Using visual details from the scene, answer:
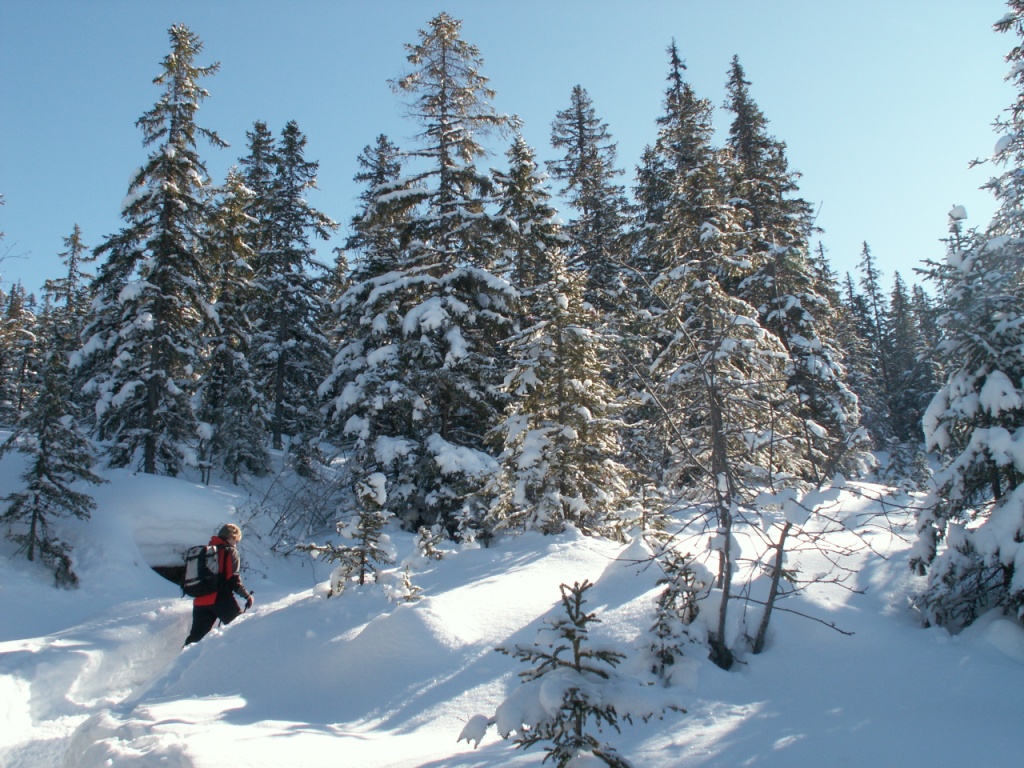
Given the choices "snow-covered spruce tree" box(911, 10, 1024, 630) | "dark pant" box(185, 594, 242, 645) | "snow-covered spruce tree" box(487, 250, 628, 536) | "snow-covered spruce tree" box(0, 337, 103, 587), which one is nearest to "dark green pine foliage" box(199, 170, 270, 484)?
"snow-covered spruce tree" box(0, 337, 103, 587)

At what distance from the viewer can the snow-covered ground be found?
408cm

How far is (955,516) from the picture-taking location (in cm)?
700

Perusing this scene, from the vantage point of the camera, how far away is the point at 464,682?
18.0 feet

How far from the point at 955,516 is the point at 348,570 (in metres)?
7.60

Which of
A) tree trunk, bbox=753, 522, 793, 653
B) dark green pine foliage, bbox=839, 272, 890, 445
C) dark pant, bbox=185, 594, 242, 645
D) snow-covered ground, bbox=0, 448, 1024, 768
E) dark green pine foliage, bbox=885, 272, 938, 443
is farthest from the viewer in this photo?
dark green pine foliage, bbox=885, 272, 938, 443

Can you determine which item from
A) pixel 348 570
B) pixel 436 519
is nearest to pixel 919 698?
pixel 348 570

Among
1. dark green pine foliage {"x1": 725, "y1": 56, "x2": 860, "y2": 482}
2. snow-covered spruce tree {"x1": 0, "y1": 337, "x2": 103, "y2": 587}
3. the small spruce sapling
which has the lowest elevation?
the small spruce sapling

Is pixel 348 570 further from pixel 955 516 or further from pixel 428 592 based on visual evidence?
pixel 955 516

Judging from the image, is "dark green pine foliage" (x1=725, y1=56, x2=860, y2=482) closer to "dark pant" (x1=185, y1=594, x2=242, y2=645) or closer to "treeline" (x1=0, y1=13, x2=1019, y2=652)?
"treeline" (x1=0, y1=13, x2=1019, y2=652)

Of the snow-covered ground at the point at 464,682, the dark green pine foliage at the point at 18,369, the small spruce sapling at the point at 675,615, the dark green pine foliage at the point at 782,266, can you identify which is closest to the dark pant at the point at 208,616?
the snow-covered ground at the point at 464,682

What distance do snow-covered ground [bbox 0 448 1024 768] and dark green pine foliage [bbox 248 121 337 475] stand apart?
48.3 feet

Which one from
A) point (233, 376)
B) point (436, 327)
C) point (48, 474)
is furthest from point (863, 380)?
point (48, 474)

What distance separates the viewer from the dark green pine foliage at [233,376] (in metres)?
21.0

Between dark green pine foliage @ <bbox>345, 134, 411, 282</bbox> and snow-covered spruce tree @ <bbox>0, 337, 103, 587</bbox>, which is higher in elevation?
dark green pine foliage @ <bbox>345, 134, 411, 282</bbox>
